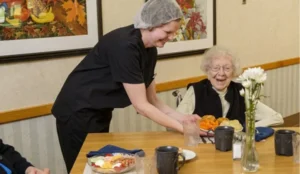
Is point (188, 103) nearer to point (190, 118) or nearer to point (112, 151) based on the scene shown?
point (190, 118)

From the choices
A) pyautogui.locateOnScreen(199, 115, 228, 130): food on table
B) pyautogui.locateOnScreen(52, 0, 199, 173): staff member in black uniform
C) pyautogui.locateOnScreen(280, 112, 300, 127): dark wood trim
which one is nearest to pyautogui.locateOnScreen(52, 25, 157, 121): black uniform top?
pyautogui.locateOnScreen(52, 0, 199, 173): staff member in black uniform

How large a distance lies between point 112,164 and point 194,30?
2.19 metres

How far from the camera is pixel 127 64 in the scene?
2213 mm

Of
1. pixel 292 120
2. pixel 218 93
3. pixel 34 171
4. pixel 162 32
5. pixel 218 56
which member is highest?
pixel 162 32

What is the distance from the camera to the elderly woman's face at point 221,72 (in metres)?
2.84

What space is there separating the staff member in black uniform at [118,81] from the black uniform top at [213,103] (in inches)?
14.4

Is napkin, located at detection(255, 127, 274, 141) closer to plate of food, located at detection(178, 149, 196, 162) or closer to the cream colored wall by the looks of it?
plate of food, located at detection(178, 149, 196, 162)

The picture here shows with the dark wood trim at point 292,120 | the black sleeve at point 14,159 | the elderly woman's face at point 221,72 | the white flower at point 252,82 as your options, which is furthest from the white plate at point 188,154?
the dark wood trim at point 292,120

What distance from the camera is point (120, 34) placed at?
229 cm

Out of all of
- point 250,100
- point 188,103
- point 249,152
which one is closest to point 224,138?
point 249,152

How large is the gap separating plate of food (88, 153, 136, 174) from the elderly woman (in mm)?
983

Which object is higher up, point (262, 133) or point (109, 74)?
point (109, 74)

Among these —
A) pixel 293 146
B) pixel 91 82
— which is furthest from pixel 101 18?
pixel 293 146

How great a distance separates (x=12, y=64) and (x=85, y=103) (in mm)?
647
